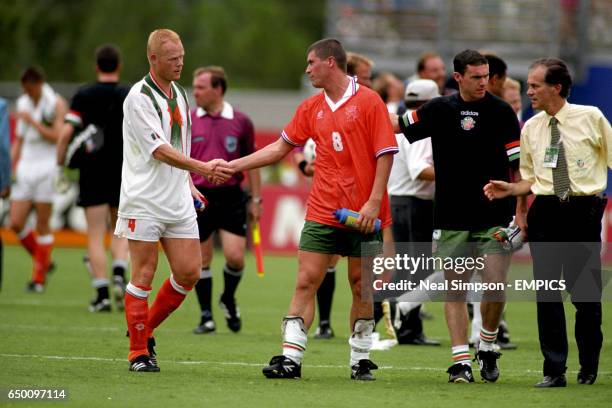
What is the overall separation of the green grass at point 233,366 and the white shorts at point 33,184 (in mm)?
1702

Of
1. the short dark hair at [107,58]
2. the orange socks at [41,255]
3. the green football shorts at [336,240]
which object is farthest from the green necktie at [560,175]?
the orange socks at [41,255]

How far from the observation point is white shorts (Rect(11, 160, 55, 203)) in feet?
54.3

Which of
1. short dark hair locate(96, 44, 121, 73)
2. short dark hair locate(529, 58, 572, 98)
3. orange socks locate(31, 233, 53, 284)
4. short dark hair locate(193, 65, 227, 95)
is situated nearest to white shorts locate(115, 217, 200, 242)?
short dark hair locate(529, 58, 572, 98)

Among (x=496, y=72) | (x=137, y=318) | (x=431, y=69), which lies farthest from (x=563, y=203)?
(x=431, y=69)

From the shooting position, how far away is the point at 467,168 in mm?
9227

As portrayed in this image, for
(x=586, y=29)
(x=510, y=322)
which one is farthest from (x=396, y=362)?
(x=586, y=29)

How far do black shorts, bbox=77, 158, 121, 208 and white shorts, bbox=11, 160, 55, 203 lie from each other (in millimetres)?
2736

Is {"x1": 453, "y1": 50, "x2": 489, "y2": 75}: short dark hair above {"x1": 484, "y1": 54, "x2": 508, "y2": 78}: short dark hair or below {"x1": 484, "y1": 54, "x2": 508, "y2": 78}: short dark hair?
below

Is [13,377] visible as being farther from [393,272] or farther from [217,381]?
[393,272]

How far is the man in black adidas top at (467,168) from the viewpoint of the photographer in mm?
9164

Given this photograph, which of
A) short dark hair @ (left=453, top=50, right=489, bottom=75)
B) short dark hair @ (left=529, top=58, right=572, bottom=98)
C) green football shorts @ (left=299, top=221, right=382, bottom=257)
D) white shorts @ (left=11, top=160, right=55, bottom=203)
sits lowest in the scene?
green football shorts @ (left=299, top=221, right=382, bottom=257)

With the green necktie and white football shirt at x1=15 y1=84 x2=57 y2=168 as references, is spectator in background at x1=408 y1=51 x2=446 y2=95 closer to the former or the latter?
the green necktie

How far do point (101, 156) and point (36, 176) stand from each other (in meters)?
2.92

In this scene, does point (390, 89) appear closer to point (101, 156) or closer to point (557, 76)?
point (101, 156)
